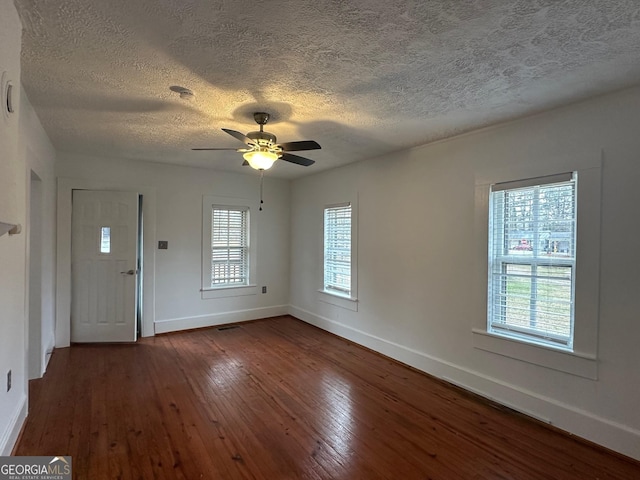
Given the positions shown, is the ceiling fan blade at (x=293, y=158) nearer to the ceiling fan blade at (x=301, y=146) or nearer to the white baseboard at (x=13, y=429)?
the ceiling fan blade at (x=301, y=146)

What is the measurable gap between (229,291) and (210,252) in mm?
726

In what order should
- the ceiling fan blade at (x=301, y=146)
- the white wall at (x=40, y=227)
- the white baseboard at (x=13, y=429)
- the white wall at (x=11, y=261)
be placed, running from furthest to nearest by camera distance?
the white wall at (x=40, y=227) → the ceiling fan blade at (x=301, y=146) → the white baseboard at (x=13, y=429) → the white wall at (x=11, y=261)

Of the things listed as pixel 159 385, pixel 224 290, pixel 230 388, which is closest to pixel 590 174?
pixel 230 388

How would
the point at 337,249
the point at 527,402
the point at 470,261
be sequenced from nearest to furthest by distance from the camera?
the point at 527,402 → the point at 470,261 → the point at 337,249

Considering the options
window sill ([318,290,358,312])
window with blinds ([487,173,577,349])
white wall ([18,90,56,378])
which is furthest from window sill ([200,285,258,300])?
window with blinds ([487,173,577,349])

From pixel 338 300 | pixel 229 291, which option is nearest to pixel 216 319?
pixel 229 291

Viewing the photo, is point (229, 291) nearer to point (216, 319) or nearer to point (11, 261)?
point (216, 319)

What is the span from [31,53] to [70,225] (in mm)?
2825

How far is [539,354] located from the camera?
2.67 metres

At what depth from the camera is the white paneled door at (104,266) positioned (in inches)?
165

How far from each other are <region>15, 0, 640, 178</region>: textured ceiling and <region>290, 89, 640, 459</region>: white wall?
0.30m

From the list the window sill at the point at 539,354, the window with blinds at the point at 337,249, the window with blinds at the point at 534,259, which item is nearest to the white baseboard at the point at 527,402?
the window sill at the point at 539,354

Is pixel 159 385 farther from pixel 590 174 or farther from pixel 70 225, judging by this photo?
pixel 590 174

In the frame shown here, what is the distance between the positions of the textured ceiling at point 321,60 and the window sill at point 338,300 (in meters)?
2.43
